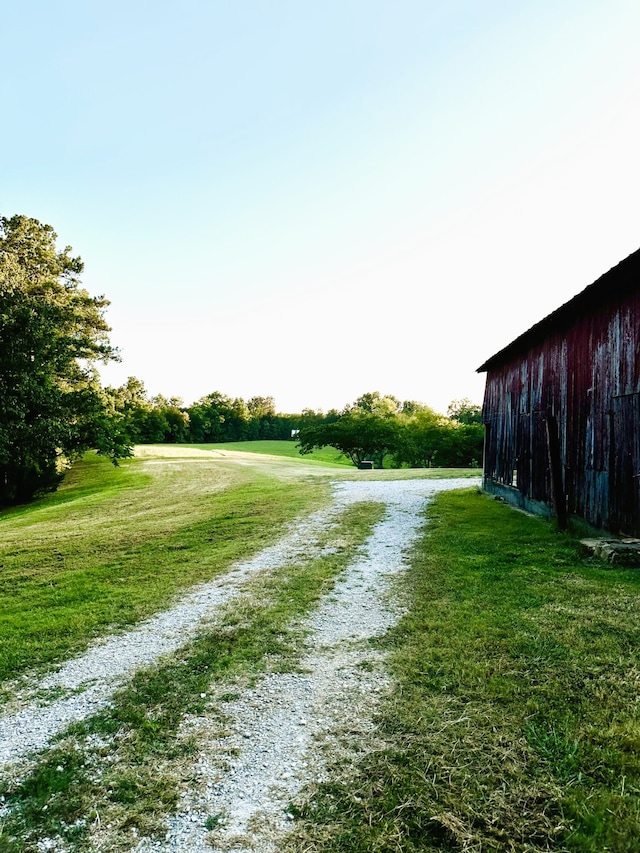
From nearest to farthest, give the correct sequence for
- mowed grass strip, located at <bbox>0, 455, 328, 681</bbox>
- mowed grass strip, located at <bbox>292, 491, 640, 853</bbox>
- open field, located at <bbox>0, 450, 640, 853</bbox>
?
mowed grass strip, located at <bbox>292, 491, 640, 853</bbox>, open field, located at <bbox>0, 450, 640, 853</bbox>, mowed grass strip, located at <bbox>0, 455, 328, 681</bbox>

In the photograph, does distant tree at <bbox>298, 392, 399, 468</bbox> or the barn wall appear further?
distant tree at <bbox>298, 392, 399, 468</bbox>

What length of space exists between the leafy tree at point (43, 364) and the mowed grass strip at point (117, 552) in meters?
2.95

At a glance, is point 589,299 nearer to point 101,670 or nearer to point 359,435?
point 101,670

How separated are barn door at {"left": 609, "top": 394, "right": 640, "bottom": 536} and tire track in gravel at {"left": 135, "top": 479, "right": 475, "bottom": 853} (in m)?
5.11

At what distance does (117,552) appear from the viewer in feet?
35.8

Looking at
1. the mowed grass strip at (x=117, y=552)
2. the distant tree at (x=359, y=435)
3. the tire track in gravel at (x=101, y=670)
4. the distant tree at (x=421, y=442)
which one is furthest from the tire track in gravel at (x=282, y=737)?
the distant tree at (x=359, y=435)

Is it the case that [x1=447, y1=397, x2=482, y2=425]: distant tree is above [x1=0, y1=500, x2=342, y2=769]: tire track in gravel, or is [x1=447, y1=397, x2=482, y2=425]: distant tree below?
above

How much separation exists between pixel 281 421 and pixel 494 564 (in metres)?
92.7

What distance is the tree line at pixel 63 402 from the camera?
18328mm

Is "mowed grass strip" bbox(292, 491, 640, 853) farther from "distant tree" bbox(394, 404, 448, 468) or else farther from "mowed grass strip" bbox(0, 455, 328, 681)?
"distant tree" bbox(394, 404, 448, 468)

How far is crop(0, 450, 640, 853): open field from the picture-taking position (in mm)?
2955

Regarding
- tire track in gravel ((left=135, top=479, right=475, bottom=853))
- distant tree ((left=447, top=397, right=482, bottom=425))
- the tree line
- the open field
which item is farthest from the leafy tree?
distant tree ((left=447, top=397, right=482, bottom=425))

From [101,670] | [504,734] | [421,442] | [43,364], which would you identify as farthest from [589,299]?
[421,442]

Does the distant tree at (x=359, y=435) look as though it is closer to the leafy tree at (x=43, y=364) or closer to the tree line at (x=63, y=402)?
the tree line at (x=63, y=402)
